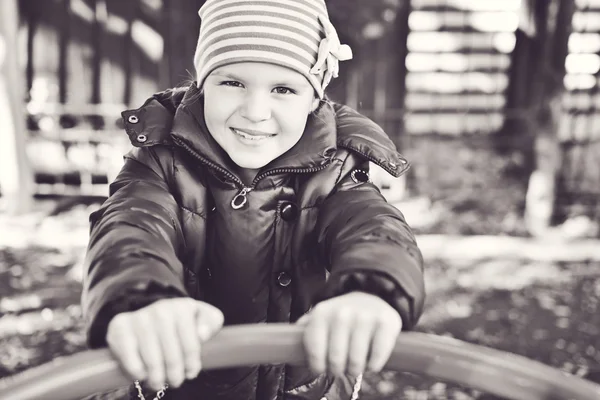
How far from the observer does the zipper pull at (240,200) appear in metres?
1.29

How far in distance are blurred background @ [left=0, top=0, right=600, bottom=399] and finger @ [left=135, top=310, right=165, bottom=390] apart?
10.5 feet

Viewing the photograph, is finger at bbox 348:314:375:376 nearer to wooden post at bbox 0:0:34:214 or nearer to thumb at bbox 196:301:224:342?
thumb at bbox 196:301:224:342

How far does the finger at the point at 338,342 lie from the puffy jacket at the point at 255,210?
0.33 meters

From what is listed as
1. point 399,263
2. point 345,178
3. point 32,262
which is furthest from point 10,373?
point 399,263

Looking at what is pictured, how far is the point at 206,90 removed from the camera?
128 cm

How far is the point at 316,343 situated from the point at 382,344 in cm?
9

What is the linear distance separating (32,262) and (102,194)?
3.34 feet

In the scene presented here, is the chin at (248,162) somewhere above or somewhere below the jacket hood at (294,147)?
below

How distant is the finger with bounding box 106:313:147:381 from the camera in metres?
0.71

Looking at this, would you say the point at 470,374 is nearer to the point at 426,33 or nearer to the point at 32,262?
the point at 32,262

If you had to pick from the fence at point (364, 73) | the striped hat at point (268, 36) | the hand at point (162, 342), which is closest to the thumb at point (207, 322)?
the hand at point (162, 342)

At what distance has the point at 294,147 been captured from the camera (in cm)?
133

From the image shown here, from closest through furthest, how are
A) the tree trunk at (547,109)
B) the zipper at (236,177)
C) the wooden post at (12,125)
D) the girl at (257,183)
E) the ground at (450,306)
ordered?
1. the girl at (257,183)
2. the zipper at (236,177)
3. the ground at (450,306)
4. the wooden post at (12,125)
5. the tree trunk at (547,109)

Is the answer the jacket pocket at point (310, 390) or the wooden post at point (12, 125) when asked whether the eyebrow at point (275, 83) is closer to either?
the jacket pocket at point (310, 390)
